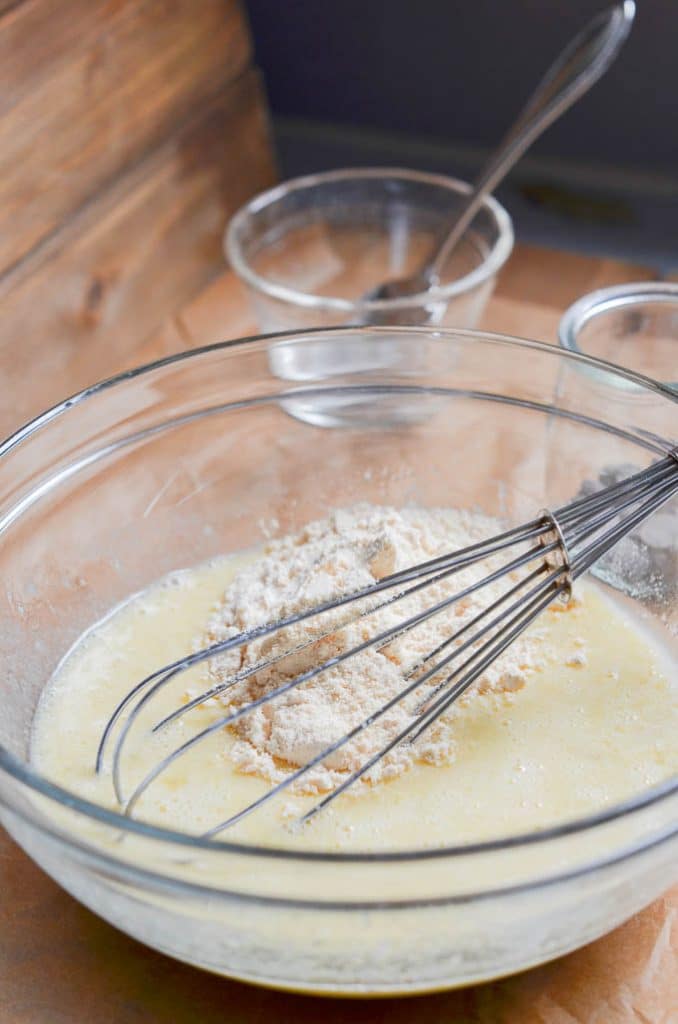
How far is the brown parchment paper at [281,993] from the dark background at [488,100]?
92 centimetres

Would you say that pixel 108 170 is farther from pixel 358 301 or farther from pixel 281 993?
pixel 281 993

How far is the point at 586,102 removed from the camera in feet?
4.29

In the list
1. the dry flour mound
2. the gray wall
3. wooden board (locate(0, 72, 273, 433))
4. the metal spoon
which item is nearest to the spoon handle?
the metal spoon

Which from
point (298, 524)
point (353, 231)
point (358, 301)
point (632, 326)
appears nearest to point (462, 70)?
point (353, 231)

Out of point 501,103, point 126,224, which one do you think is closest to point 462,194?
point 501,103

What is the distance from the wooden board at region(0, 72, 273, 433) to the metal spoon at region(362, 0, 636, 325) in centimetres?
24

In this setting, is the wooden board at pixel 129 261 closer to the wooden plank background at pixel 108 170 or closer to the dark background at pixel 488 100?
the wooden plank background at pixel 108 170

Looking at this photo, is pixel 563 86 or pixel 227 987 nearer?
pixel 227 987

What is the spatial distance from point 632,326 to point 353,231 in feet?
1.22

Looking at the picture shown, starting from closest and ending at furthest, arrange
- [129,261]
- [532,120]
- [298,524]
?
[298,524] < [532,120] < [129,261]

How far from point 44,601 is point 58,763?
14 centimetres

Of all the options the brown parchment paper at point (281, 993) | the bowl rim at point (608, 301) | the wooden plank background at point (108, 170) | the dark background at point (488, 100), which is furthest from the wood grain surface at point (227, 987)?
the dark background at point (488, 100)

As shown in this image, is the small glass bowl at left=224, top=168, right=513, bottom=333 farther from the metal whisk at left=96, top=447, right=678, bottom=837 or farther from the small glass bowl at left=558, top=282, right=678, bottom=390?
the metal whisk at left=96, top=447, right=678, bottom=837

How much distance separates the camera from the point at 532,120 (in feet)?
3.51
